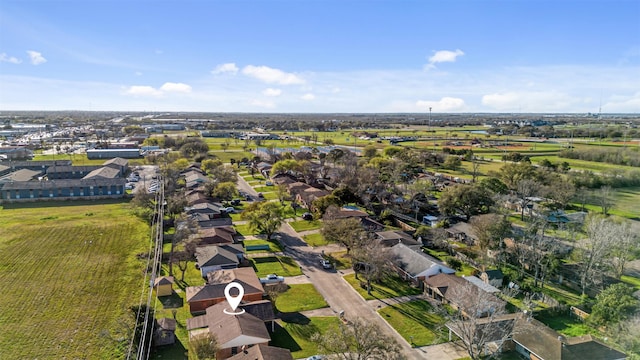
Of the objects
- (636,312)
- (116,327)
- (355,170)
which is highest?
(355,170)

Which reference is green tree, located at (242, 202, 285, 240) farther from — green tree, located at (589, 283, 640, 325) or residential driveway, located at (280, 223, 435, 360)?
green tree, located at (589, 283, 640, 325)

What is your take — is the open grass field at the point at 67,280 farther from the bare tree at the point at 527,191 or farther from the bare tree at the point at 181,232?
the bare tree at the point at 527,191

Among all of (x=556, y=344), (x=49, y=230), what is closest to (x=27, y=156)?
(x=49, y=230)

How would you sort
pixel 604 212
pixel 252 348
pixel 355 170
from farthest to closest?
1. pixel 355 170
2. pixel 604 212
3. pixel 252 348

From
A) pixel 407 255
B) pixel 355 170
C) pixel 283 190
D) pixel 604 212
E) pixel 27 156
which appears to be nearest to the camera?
pixel 407 255

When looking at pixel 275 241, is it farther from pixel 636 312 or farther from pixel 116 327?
pixel 636 312

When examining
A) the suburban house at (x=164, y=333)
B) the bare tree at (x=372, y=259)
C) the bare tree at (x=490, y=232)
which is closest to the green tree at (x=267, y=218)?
the bare tree at (x=372, y=259)

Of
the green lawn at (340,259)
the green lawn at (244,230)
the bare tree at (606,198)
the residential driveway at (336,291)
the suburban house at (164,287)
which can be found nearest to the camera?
the residential driveway at (336,291)

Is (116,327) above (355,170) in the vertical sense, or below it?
below
